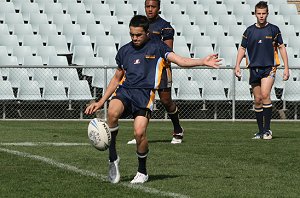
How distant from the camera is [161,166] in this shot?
32.4 ft

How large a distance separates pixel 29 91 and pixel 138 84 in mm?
12687

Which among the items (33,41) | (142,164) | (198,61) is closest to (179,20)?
(33,41)

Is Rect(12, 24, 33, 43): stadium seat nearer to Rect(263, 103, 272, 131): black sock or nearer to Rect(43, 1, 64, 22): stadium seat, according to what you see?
Rect(43, 1, 64, 22): stadium seat

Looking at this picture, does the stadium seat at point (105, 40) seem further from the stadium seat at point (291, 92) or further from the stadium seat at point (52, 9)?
the stadium seat at point (291, 92)

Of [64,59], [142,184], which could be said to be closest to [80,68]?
[64,59]

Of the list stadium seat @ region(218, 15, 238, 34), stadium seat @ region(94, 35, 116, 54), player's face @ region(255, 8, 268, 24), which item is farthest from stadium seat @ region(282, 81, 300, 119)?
player's face @ region(255, 8, 268, 24)

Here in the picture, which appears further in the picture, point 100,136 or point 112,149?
point 112,149

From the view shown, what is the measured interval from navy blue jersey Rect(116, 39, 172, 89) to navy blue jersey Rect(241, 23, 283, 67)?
6113 mm

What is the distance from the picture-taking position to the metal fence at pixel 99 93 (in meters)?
21.0

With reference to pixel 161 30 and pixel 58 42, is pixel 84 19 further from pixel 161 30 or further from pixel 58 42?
pixel 161 30

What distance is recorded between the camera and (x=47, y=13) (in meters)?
25.0

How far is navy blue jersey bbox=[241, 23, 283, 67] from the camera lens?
14.6m

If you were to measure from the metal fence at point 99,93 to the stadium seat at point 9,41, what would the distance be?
1321 mm

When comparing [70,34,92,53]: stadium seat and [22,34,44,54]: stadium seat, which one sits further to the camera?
[70,34,92,53]: stadium seat
